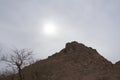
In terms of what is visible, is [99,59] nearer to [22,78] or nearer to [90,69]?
[90,69]

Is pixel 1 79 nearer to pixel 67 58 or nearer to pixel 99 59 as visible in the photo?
pixel 67 58

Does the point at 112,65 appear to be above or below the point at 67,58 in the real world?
below

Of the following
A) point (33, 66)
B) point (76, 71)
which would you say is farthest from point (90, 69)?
point (33, 66)

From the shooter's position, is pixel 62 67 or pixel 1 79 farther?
pixel 1 79

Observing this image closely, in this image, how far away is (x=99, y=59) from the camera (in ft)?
154

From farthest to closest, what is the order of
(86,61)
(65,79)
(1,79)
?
1. (1,79)
2. (86,61)
3. (65,79)

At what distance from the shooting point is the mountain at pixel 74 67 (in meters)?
40.6

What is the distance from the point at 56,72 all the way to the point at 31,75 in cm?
563

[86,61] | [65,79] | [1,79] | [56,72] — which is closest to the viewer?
[65,79]

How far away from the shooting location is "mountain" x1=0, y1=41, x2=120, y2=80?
40562mm

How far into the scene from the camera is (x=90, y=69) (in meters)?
42.7

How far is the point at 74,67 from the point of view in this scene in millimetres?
43844

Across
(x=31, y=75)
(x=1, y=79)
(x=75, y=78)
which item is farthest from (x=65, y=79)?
(x=1, y=79)

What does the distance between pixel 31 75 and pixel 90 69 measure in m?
11.8
